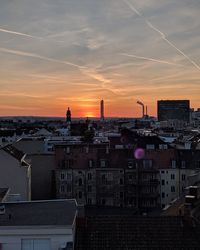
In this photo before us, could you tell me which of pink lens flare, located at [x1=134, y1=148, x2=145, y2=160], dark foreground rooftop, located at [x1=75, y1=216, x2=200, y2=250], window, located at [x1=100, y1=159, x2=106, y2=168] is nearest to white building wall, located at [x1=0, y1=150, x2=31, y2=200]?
window, located at [x1=100, y1=159, x2=106, y2=168]

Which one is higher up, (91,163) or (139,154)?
(139,154)

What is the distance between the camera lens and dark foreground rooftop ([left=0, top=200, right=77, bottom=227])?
2316 cm

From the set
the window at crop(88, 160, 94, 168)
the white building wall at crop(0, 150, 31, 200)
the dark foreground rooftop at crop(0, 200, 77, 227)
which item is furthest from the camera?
the window at crop(88, 160, 94, 168)

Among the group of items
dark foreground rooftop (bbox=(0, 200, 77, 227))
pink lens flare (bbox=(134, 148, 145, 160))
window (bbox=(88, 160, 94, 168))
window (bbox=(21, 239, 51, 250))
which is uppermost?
dark foreground rooftop (bbox=(0, 200, 77, 227))

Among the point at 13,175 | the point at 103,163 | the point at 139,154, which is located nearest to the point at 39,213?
the point at 13,175

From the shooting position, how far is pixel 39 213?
83.3ft

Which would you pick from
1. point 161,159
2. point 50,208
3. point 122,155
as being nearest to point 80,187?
point 122,155

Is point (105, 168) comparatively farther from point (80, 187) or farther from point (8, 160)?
point (8, 160)

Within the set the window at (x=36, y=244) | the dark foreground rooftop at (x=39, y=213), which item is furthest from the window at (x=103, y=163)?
the window at (x=36, y=244)

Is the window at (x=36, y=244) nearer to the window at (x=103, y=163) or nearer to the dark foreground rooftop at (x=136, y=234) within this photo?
the dark foreground rooftop at (x=136, y=234)

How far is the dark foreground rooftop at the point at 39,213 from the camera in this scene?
23156mm

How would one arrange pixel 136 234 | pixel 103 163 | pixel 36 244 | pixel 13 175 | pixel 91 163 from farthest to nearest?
pixel 91 163, pixel 103 163, pixel 13 175, pixel 136 234, pixel 36 244

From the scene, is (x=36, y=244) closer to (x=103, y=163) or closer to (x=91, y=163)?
(x=103, y=163)

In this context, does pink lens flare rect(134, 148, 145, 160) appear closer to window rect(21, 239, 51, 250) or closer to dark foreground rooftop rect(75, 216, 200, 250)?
dark foreground rooftop rect(75, 216, 200, 250)
